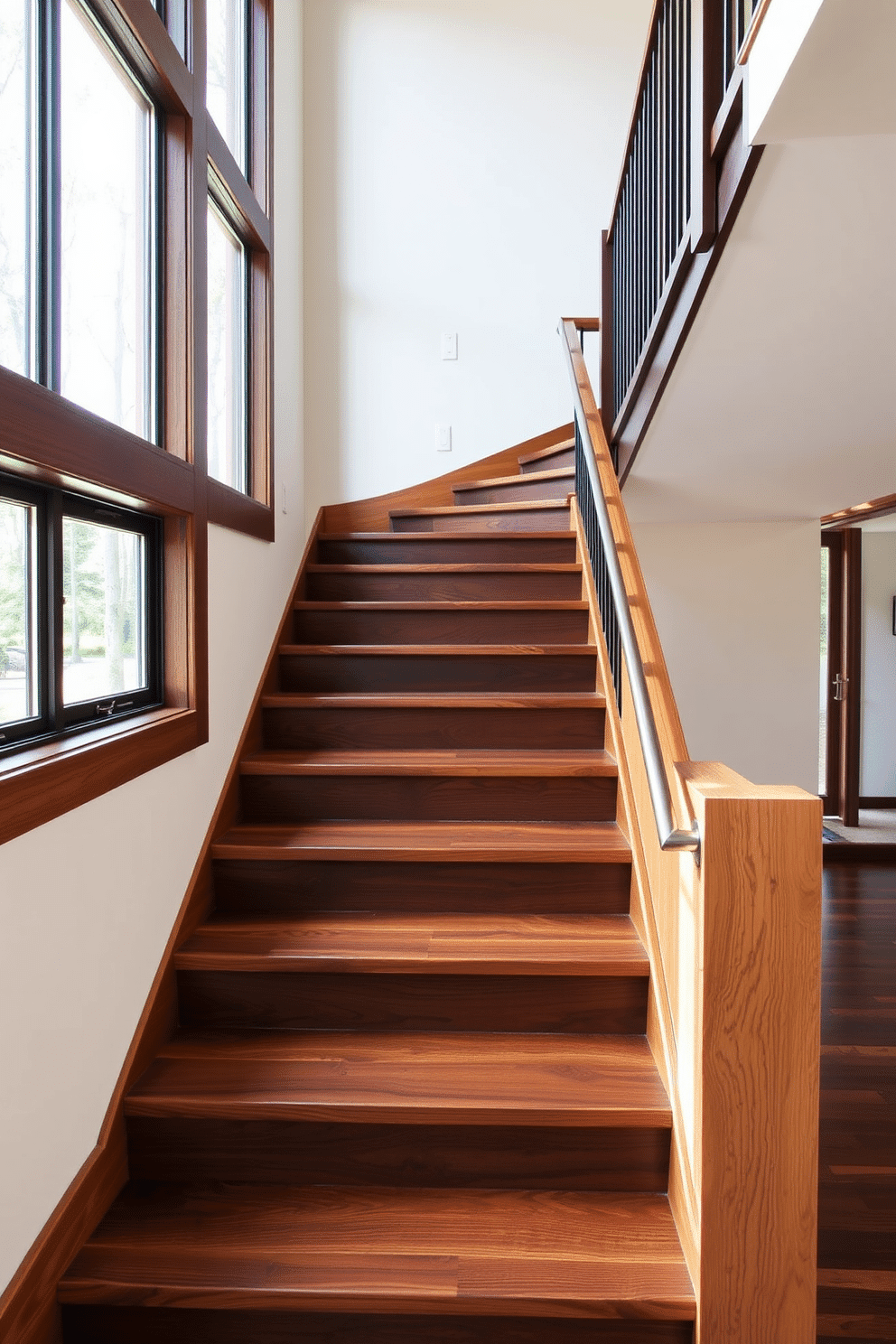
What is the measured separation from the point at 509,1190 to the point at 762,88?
6.48 feet

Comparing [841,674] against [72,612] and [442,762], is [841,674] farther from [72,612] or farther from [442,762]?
[72,612]

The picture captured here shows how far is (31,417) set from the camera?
135 centimetres

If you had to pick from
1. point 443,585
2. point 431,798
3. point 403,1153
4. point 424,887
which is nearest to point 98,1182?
point 403,1153

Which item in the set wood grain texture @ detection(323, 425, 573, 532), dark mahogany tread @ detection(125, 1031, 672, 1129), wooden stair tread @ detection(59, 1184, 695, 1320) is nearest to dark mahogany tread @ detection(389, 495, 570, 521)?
wood grain texture @ detection(323, 425, 573, 532)

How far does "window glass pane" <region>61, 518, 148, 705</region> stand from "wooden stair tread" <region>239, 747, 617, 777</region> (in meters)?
0.57

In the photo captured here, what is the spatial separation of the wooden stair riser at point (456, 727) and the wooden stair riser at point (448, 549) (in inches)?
36.3

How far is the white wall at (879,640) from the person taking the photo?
6.54 meters

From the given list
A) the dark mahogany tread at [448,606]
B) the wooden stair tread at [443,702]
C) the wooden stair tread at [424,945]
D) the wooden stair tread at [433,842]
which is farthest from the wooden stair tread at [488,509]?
the wooden stair tread at [424,945]

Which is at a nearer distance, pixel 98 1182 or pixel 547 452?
pixel 98 1182

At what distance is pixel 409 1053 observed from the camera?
189 centimetres

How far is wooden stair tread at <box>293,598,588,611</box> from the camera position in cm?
308

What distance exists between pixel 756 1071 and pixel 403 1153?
711 mm

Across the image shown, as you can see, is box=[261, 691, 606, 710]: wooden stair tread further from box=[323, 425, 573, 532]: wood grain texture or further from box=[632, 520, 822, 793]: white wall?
box=[632, 520, 822, 793]: white wall

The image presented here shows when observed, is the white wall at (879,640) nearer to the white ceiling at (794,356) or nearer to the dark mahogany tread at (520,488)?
the white ceiling at (794,356)
